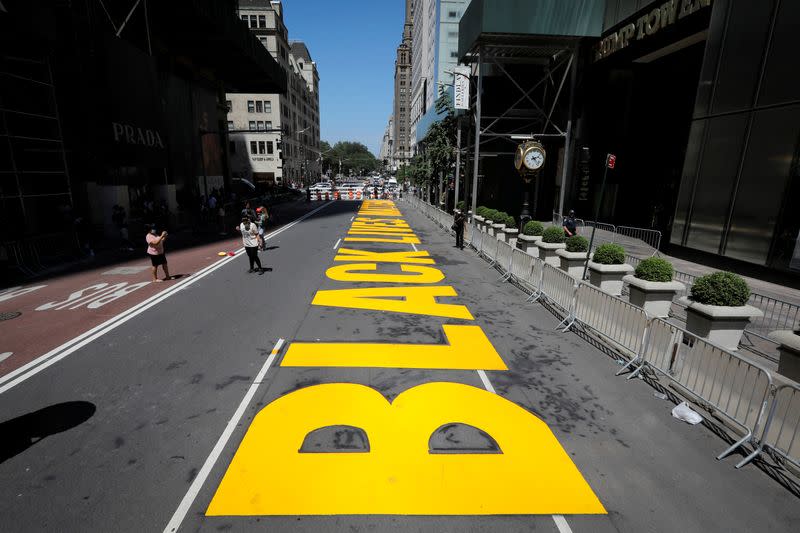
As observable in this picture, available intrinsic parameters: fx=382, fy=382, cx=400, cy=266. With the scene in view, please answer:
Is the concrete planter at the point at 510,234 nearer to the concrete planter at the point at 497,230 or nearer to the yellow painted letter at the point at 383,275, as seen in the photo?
the concrete planter at the point at 497,230

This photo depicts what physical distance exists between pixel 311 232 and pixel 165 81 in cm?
1651

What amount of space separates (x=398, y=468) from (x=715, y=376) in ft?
15.5

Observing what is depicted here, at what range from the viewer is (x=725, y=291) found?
7090 mm

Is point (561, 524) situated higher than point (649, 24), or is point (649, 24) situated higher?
point (649, 24)

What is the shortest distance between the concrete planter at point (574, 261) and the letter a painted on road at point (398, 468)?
294 inches

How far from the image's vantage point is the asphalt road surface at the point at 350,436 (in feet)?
12.8

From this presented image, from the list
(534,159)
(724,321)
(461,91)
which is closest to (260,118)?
(461,91)

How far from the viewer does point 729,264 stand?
46.7 ft

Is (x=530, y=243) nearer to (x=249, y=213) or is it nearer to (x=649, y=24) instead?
(x=249, y=213)

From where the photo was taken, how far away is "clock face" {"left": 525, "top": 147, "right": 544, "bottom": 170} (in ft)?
61.1

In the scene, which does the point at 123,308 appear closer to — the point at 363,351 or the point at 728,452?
the point at 363,351

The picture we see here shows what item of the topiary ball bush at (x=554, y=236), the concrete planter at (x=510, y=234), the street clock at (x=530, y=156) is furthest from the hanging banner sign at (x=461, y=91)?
the topiary ball bush at (x=554, y=236)

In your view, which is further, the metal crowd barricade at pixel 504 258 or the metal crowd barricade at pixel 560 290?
the metal crowd barricade at pixel 504 258

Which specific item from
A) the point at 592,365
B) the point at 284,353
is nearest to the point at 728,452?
the point at 592,365
